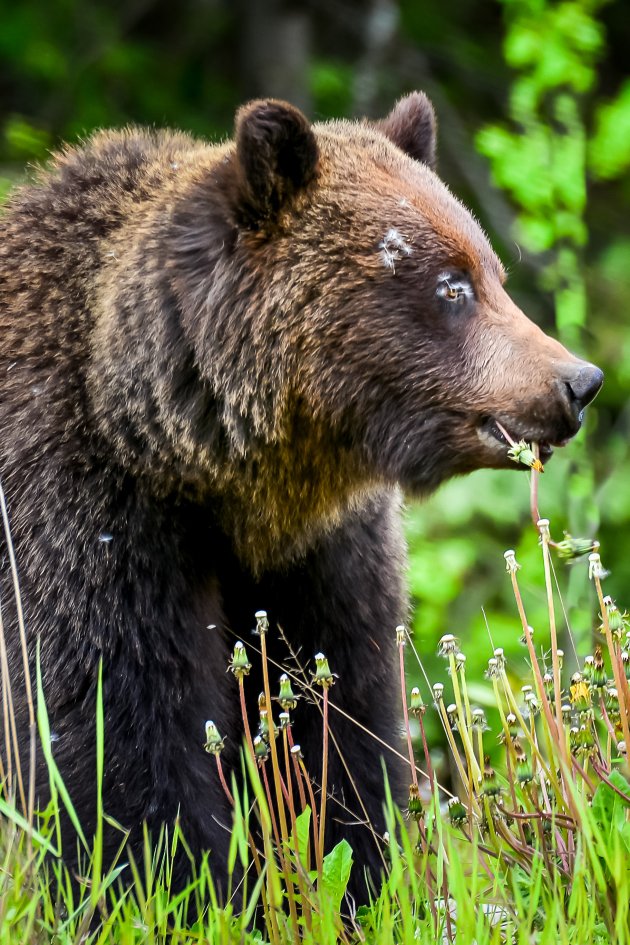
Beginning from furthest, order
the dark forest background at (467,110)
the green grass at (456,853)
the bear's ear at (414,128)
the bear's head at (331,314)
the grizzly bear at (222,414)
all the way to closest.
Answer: the dark forest background at (467,110), the bear's ear at (414,128), the bear's head at (331,314), the grizzly bear at (222,414), the green grass at (456,853)

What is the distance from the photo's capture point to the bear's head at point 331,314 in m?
4.06

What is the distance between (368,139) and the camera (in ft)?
14.6

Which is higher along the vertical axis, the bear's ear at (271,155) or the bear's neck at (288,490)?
the bear's ear at (271,155)

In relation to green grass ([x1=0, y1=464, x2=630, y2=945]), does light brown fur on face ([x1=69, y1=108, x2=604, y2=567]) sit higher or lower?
higher

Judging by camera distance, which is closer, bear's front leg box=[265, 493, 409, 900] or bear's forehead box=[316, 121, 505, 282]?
bear's forehead box=[316, 121, 505, 282]

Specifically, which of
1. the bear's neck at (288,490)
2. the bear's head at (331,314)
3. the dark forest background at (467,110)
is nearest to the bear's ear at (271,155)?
the bear's head at (331,314)

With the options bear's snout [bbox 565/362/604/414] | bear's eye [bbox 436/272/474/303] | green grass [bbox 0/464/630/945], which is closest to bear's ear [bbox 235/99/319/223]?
bear's eye [bbox 436/272/474/303]

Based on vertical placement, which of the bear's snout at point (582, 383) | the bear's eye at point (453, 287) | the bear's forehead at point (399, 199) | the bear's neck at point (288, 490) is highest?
the bear's forehead at point (399, 199)

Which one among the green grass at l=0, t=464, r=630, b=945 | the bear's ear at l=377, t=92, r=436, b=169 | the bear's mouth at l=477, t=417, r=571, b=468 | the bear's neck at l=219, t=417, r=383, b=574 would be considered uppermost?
the bear's ear at l=377, t=92, r=436, b=169

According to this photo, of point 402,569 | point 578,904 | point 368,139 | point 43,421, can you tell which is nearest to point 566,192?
point 368,139

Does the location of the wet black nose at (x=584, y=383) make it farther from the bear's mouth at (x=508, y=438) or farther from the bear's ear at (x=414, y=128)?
the bear's ear at (x=414, y=128)

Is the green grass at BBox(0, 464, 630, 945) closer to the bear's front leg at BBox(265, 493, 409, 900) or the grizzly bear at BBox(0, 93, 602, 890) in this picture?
the grizzly bear at BBox(0, 93, 602, 890)

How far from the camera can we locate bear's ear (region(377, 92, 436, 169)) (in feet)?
15.3

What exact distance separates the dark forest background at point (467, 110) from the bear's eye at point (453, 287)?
1.80 meters
